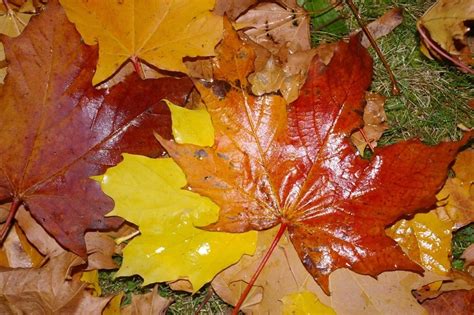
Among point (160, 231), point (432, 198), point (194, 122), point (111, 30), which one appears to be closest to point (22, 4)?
point (111, 30)

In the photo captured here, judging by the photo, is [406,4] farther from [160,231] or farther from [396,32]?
[160,231]

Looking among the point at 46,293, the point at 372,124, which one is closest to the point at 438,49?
the point at 372,124

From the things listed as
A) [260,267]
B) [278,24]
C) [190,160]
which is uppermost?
[278,24]

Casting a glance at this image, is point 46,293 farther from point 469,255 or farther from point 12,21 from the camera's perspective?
point 469,255

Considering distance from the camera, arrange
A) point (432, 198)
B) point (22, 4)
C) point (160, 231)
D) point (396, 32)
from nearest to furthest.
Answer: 1. point (432, 198)
2. point (160, 231)
3. point (22, 4)
4. point (396, 32)

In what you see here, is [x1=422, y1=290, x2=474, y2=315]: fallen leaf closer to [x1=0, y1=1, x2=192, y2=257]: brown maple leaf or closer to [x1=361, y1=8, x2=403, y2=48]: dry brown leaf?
[x1=361, y1=8, x2=403, y2=48]: dry brown leaf

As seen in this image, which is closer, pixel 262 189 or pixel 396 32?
pixel 262 189

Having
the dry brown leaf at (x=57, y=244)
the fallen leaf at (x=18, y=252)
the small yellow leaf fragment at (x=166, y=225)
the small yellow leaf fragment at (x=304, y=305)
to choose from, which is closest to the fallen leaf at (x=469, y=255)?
the small yellow leaf fragment at (x=304, y=305)
